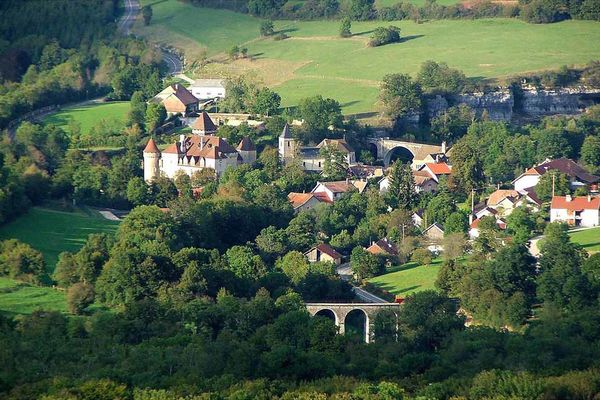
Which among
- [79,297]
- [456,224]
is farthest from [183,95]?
[79,297]

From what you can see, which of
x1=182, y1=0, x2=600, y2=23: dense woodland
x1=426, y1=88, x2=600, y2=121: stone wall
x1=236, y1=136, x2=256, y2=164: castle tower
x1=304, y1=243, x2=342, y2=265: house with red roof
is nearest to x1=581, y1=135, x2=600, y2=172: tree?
x1=426, y1=88, x2=600, y2=121: stone wall

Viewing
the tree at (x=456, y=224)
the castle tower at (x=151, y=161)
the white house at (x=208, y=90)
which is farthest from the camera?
the white house at (x=208, y=90)

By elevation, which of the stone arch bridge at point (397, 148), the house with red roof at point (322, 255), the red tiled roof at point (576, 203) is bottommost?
the stone arch bridge at point (397, 148)

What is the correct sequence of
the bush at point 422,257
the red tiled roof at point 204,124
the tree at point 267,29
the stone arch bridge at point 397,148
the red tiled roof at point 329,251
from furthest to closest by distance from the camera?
the tree at point 267,29
the red tiled roof at point 204,124
the stone arch bridge at point 397,148
the red tiled roof at point 329,251
the bush at point 422,257

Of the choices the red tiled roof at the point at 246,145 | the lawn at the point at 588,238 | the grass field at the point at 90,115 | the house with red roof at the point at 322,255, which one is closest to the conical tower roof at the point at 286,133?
the red tiled roof at the point at 246,145

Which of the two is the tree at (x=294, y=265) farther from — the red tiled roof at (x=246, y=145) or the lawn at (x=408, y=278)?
the red tiled roof at (x=246, y=145)

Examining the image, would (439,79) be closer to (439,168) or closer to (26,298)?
(439,168)

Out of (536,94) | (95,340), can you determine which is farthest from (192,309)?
(536,94)
